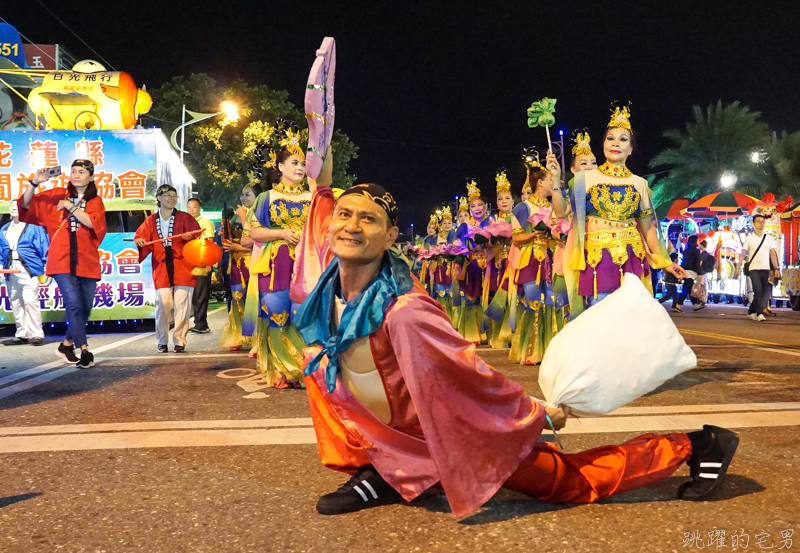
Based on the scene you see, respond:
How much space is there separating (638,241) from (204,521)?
4.09 meters

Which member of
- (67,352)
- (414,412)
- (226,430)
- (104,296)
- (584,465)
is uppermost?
(104,296)

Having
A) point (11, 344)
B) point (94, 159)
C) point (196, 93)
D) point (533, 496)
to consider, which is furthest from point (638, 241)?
point (196, 93)

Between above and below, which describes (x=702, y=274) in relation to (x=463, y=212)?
below

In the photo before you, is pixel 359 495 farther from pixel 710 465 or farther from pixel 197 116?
pixel 197 116

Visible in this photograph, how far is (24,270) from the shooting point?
397 inches

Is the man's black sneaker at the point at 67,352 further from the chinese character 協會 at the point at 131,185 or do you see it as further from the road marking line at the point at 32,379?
the chinese character 協會 at the point at 131,185

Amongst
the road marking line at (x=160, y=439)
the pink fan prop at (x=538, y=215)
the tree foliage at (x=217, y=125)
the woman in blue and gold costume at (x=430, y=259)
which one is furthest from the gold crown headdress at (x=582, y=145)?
the tree foliage at (x=217, y=125)

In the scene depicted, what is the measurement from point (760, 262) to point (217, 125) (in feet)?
82.7

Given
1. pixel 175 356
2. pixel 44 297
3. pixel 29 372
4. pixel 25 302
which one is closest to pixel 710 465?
pixel 29 372

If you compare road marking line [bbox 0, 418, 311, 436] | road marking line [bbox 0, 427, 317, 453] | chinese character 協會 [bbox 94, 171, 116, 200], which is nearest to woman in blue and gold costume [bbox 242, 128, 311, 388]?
road marking line [bbox 0, 418, 311, 436]

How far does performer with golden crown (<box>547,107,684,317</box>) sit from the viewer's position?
18.5ft

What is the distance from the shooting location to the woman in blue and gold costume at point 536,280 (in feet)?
25.1

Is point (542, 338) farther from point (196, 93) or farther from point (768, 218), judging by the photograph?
point (196, 93)

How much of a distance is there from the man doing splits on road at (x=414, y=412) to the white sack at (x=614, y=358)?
122 millimetres
